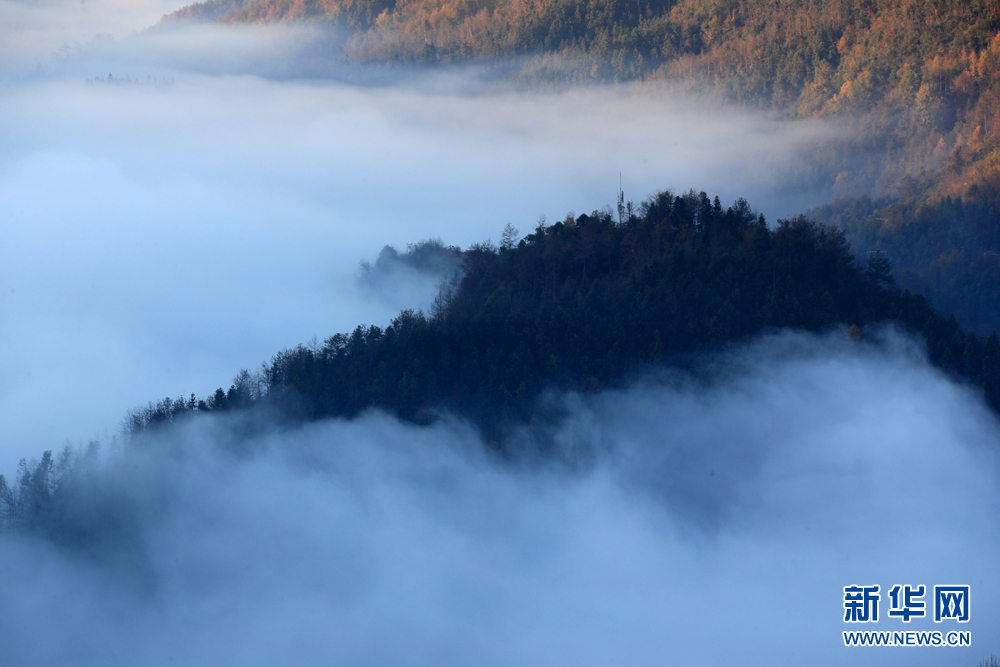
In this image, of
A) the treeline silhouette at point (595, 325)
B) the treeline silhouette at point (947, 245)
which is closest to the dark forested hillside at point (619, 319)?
the treeline silhouette at point (595, 325)

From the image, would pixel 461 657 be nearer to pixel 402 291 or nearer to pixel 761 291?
pixel 761 291

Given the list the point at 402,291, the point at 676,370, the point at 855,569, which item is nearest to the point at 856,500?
the point at 855,569

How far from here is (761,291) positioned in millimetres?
A: 102062

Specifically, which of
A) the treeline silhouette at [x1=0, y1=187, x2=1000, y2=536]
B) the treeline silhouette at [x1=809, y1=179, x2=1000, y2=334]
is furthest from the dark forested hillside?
the treeline silhouette at [x1=809, y1=179, x2=1000, y2=334]

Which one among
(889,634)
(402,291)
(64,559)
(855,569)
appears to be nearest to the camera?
(889,634)

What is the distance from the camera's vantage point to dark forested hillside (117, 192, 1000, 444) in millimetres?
100812

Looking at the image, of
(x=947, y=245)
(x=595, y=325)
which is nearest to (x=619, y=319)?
(x=595, y=325)

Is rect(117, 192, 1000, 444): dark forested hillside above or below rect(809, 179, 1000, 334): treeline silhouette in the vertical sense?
above

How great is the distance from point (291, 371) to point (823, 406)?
5625cm

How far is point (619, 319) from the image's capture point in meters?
100

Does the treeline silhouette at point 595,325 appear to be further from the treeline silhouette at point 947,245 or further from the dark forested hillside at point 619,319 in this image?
the treeline silhouette at point 947,245

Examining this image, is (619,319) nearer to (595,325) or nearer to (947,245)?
(595,325)

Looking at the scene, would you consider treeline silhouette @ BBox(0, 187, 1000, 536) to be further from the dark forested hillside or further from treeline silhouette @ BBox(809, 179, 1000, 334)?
treeline silhouette @ BBox(809, 179, 1000, 334)

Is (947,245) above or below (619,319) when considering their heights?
below
